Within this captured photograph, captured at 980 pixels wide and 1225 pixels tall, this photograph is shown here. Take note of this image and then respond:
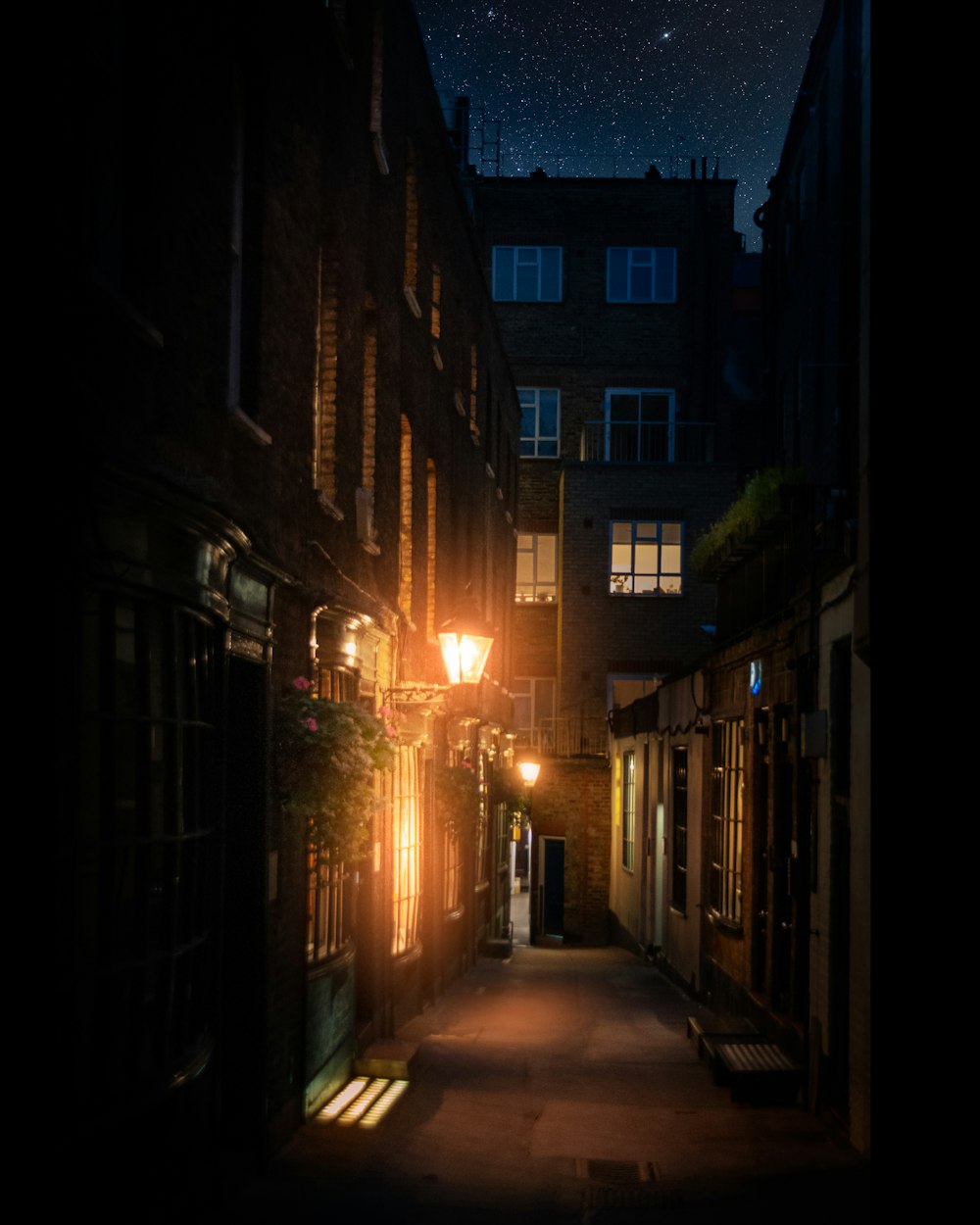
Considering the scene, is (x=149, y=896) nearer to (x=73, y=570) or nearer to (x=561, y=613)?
(x=73, y=570)

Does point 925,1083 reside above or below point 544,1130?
above

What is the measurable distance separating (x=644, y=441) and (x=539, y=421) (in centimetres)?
278

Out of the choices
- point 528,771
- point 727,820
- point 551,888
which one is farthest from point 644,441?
point 727,820

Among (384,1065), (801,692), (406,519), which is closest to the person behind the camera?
(384,1065)

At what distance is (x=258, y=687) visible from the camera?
28.0 ft

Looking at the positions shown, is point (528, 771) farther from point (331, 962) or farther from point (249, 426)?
point (249, 426)

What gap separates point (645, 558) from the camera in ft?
111

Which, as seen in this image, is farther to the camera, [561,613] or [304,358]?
[561,613]

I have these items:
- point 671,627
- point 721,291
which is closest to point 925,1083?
point 671,627

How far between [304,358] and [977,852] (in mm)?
6605

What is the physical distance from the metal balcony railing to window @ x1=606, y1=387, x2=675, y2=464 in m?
6.98

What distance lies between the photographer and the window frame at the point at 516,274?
121 ft

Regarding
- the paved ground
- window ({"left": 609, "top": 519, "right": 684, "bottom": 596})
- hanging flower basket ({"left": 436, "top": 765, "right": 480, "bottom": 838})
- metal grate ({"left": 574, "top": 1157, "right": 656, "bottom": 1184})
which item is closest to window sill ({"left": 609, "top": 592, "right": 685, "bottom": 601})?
window ({"left": 609, "top": 519, "right": 684, "bottom": 596})

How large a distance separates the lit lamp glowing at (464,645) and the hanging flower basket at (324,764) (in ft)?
13.9
